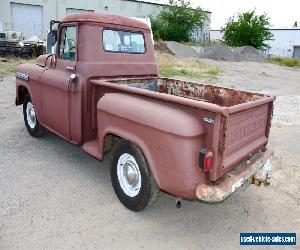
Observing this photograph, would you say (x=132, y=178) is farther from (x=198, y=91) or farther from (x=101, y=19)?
(x=101, y=19)

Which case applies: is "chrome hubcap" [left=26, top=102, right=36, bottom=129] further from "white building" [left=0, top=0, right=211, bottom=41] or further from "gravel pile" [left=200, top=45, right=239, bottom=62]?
"white building" [left=0, top=0, right=211, bottom=41]

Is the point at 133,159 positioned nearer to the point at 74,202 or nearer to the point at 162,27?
the point at 74,202

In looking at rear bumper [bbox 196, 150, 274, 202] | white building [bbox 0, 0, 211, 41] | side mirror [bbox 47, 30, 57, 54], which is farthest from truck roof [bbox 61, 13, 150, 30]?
white building [bbox 0, 0, 211, 41]

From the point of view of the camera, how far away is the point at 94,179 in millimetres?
4617

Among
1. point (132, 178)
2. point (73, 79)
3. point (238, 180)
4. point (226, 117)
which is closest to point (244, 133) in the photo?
point (238, 180)

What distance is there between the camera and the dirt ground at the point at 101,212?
→ 11.1ft

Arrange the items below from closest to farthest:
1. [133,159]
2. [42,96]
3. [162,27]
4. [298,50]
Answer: [133,159] < [42,96] < [162,27] < [298,50]

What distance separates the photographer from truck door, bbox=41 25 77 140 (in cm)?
466

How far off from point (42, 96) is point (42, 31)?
27140mm

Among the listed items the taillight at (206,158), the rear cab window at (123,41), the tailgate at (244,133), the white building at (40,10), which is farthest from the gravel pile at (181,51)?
the taillight at (206,158)

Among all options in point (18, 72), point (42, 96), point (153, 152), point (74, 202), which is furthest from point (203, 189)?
point (18, 72)

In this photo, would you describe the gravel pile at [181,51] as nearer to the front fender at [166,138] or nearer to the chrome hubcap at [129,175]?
the chrome hubcap at [129,175]

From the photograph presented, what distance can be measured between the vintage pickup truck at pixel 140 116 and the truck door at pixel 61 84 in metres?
0.01

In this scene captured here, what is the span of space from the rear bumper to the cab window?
8.78 ft
